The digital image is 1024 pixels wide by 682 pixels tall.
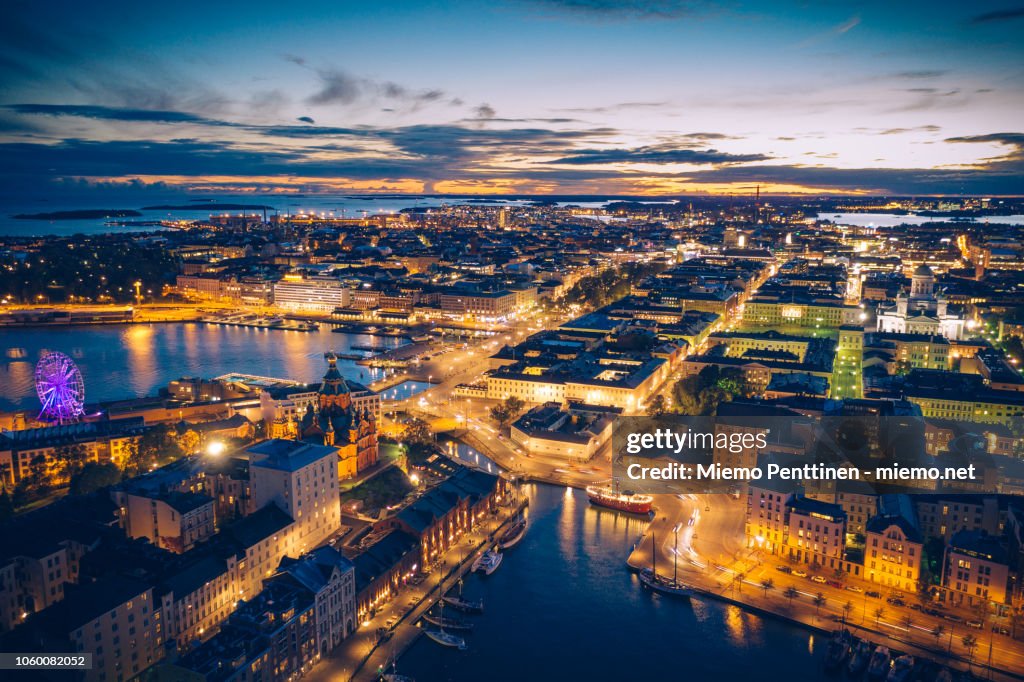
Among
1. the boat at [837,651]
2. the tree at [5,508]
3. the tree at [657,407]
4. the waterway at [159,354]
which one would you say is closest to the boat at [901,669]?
the boat at [837,651]

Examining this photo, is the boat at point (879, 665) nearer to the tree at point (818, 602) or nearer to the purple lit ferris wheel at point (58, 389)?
the tree at point (818, 602)

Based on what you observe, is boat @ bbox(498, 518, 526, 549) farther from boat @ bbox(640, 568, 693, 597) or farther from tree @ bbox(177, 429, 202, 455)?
tree @ bbox(177, 429, 202, 455)

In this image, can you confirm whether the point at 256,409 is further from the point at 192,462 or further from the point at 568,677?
the point at 568,677

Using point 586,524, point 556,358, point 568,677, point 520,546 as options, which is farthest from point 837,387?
point 568,677

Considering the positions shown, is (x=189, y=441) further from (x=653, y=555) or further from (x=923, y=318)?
(x=923, y=318)

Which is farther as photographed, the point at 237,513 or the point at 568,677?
the point at 237,513

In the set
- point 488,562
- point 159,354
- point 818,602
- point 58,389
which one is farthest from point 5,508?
point 159,354
